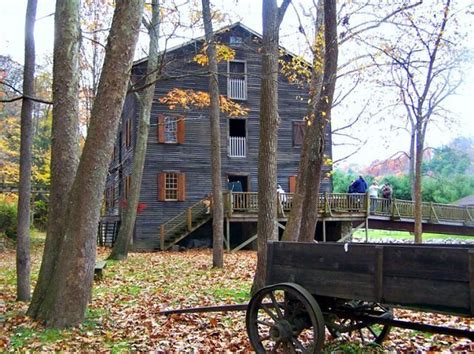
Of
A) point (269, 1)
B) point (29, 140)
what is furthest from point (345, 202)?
point (29, 140)

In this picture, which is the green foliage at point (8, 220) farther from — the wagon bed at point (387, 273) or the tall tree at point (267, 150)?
the wagon bed at point (387, 273)

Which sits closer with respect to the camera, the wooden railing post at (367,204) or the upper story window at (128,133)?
the wooden railing post at (367,204)

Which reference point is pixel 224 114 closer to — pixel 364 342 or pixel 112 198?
pixel 112 198

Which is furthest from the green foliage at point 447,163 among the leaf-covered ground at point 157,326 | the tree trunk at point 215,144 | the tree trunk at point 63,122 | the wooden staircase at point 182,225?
the tree trunk at point 63,122

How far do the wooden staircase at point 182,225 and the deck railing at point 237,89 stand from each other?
20.9ft

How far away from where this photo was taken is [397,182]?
1715 inches

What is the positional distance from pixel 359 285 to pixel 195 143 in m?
21.0

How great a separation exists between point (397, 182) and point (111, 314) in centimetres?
3999

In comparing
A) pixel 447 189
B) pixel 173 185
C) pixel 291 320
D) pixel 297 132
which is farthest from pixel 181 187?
pixel 447 189

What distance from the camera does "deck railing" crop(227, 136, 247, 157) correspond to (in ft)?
82.8

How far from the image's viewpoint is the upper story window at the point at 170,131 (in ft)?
78.4

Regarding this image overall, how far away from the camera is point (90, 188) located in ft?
20.6

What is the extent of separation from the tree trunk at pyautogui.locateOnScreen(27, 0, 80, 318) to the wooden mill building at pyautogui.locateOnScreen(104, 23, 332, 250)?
15237mm

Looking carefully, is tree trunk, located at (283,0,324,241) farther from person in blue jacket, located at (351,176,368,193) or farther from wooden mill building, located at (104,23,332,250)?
person in blue jacket, located at (351,176,368,193)
